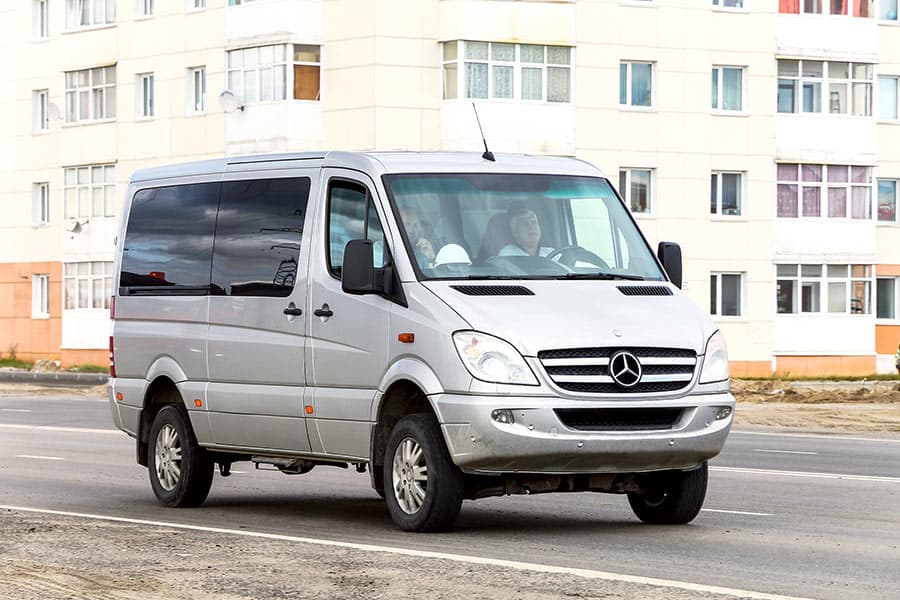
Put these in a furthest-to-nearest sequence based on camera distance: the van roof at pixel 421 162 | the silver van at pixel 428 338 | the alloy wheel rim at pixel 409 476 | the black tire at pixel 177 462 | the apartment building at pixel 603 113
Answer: the apartment building at pixel 603 113 → the black tire at pixel 177 462 → the van roof at pixel 421 162 → the alloy wheel rim at pixel 409 476 → the silver van at pixel 428 338

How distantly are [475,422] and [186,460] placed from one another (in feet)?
11.5

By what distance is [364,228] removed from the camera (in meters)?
13.0

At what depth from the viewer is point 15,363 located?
58531mm

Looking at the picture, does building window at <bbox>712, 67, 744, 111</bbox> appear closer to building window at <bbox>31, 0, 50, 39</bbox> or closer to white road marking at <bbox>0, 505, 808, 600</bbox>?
building window at <bbox>31, 0, 50, 39</bbox>

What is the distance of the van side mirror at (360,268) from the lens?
1245cm

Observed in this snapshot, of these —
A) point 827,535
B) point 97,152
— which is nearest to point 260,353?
point 827,535

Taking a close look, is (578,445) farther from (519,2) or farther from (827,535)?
(519,2)

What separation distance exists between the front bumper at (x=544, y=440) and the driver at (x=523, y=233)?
132 centimetres

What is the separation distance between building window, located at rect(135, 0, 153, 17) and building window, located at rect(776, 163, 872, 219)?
58.7 feet

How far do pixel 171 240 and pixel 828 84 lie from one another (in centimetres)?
4146

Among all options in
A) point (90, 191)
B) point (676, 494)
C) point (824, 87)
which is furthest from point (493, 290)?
Result: point (90, 191)

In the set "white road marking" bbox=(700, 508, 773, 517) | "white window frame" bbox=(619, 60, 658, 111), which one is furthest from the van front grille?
"white window frame" bbox=(619, 60, 658, 111)

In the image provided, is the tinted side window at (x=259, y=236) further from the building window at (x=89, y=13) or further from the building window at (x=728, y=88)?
the building window at (x=89, y=13)

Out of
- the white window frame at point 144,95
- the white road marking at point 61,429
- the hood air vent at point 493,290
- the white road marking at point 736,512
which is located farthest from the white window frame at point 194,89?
the hood air vent at point 493,290
